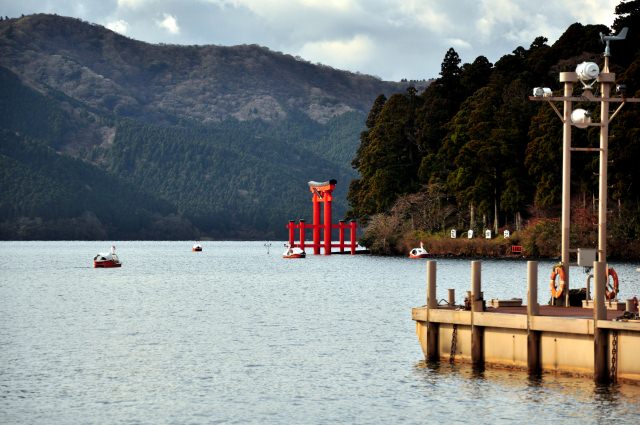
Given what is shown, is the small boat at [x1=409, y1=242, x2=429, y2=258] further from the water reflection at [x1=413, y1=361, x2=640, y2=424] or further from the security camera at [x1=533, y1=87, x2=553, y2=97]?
the water reflection at [x1=413, y1=361, x2=640, y2=424]

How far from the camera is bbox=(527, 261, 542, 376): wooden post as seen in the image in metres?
31.8

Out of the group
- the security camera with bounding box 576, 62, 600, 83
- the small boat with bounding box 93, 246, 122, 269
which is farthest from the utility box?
the small boat with bounding box 93, 246, 122, 269

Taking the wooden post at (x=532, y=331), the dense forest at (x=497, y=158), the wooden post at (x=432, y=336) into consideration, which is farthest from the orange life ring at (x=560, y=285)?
the dense forest at (x=497, y=158)

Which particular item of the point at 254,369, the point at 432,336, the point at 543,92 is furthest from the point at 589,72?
the point at 254,369

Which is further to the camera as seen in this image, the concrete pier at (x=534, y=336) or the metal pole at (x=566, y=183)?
the metal pole at (x=566, y=183)

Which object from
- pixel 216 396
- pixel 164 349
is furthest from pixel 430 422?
pixel 164 349

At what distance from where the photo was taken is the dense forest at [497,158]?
99375 millimetres

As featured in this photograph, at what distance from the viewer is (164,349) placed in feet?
148

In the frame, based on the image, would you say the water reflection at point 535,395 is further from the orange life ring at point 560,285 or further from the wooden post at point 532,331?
the orange life ring at point 560,285

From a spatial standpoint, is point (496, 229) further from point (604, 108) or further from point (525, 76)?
point (604, 108)

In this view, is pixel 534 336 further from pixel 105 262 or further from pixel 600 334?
pixel 105 262

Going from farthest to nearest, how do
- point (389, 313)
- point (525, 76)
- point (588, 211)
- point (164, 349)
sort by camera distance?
point (525, 76) < point (588, 211) < point (389, 313) < point (164, 349)

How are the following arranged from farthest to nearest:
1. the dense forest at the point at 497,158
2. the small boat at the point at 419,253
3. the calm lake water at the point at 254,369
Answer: the small boat at the point at 419,253 → the dense forest at the point at 497,158 → the calm lake water at the point at 254,369

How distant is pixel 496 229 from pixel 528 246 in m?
9.01
